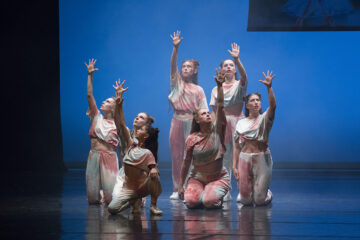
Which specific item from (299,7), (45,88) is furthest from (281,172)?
(45,88)

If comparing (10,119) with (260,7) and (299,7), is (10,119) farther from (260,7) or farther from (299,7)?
(299,7)

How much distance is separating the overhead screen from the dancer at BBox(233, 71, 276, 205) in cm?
338

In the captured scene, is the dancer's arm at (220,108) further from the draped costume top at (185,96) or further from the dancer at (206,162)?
the draped costume top at (185,96)

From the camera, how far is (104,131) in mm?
4910

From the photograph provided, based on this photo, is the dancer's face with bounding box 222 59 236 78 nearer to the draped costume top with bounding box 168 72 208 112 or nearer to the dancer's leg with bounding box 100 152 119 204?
the draped costume top with bounding box 168 72 208 112

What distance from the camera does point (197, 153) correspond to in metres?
4.45

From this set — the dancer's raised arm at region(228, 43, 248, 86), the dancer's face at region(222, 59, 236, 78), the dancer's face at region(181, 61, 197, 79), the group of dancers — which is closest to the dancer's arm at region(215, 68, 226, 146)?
the group of dancers

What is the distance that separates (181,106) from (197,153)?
1173 millimetres

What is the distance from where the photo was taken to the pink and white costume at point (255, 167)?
4645 millimetres

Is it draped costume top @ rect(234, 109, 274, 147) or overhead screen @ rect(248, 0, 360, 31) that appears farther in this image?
overhead screen @ rect(248, 0, 360, 31)

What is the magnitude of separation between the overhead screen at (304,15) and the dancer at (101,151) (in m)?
3.67

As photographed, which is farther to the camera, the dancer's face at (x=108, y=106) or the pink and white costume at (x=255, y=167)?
the dancer's face at (x=108, y=106)

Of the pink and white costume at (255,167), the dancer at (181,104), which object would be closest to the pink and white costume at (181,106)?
the dancer at (181,104)

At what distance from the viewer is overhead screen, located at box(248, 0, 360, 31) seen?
767 centimetres
